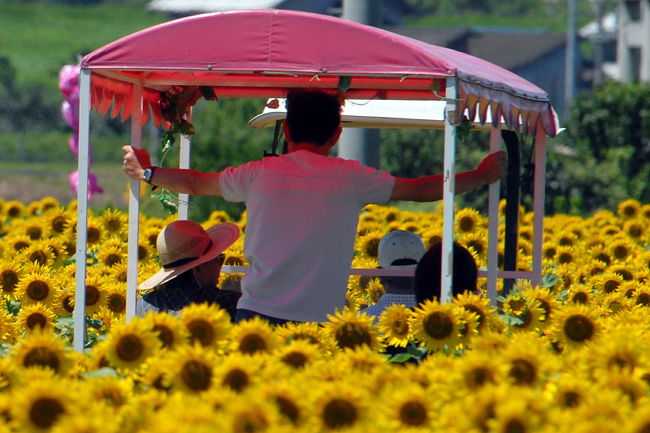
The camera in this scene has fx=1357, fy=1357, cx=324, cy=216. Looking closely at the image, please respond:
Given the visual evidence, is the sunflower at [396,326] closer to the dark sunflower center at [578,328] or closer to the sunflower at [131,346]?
the dark sunflower center at [578,328]

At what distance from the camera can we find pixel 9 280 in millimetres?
7812

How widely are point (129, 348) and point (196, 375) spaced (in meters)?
0.39

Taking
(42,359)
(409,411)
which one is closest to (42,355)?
(42,359)

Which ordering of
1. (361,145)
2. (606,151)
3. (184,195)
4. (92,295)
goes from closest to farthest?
(92,295) → (184,195) → (361,145) → (606,151)

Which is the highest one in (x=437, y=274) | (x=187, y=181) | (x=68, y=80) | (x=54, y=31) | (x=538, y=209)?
(x=54, y=31)

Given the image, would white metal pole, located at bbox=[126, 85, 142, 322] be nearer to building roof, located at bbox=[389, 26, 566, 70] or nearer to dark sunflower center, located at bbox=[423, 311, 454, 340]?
dark sunflower center, located at bbox=[423, 311, 454, 340]

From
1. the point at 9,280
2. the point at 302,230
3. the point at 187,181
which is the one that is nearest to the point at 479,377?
the point at 302,230

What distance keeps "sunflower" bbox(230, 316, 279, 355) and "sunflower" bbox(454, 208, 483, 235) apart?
5165 millimetres

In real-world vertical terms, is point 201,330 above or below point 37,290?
above

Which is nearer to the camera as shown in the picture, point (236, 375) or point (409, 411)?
point (409, 411)

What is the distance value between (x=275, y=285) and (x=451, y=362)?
126 centimetres

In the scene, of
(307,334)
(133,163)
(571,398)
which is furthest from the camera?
(133,163)

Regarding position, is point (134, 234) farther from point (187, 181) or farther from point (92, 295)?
point (187, 181)

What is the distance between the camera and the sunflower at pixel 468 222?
32.0 ft
